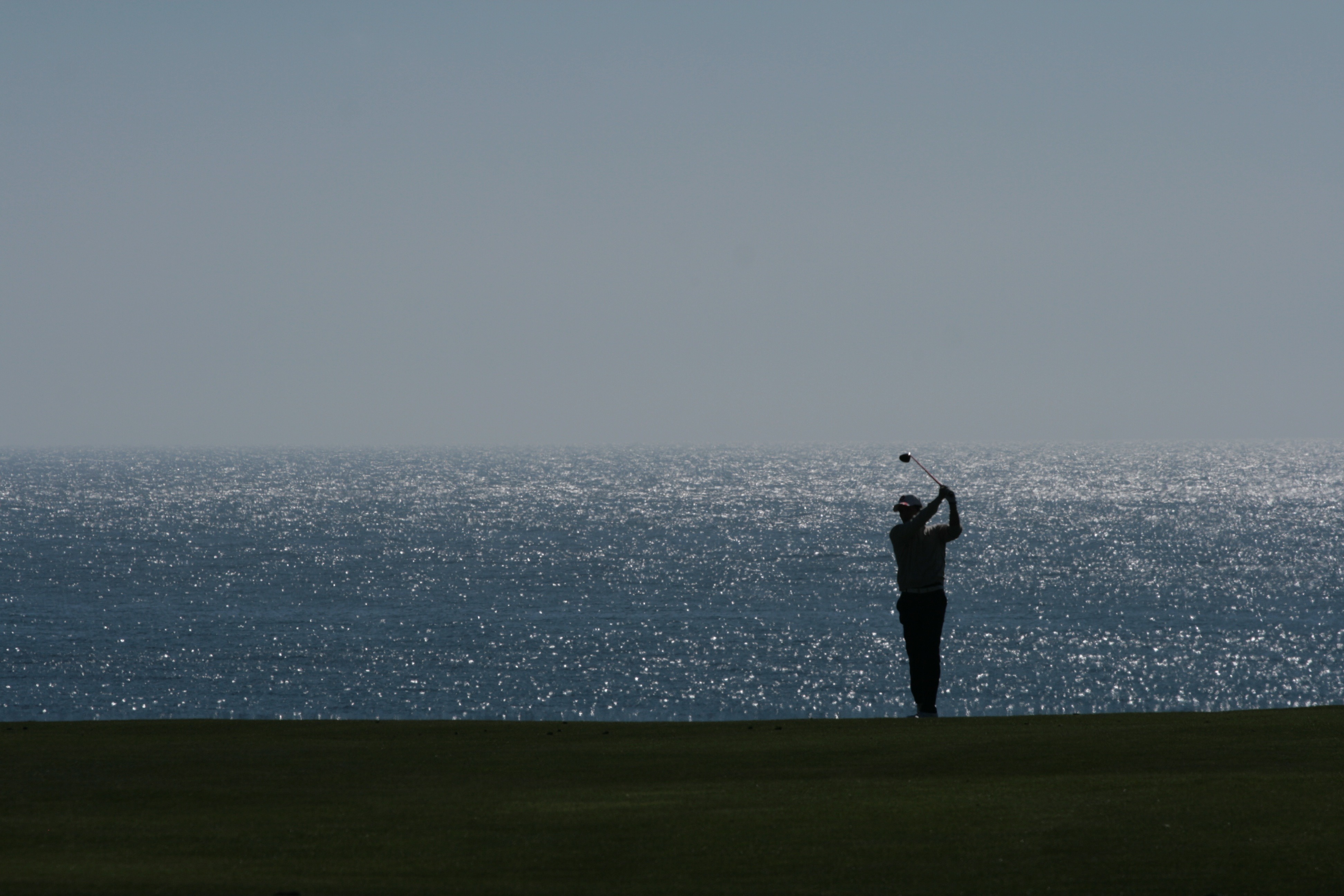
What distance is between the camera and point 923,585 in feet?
53.6

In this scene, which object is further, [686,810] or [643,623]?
[643,623]

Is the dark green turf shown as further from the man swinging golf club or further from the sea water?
the sea water

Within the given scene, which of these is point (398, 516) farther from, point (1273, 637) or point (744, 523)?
point (1273, 637)

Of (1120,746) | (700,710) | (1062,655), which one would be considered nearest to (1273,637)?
(1062,655)

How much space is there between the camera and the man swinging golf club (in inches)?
640

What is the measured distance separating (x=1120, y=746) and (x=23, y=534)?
6886 inches

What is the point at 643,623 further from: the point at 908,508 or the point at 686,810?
the point at 686,810

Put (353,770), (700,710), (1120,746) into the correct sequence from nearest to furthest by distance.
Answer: (353,770)
(1120,746)
(700,710)

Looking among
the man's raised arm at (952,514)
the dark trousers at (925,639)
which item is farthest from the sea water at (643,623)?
the man's raised arm at (952,514)

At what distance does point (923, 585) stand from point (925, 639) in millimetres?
694

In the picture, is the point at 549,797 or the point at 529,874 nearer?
the point at 529,874

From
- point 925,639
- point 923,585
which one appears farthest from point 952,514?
point 925,639

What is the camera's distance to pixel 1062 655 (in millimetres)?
79875

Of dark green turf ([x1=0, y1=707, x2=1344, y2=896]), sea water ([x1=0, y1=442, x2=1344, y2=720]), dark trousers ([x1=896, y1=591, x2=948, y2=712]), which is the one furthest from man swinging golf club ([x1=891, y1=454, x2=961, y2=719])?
sea water ([x1=0, y1=442, x2=1344, y2=720])
